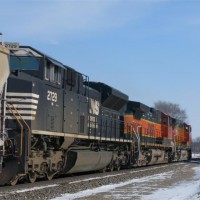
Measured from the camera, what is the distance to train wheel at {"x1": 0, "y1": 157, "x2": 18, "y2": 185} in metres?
11.2

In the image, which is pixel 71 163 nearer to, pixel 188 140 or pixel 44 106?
pixel 44 106

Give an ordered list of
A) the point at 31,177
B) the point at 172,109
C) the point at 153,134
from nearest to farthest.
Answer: the point at 31,177 → the point at 153,134 → the point at 172,109

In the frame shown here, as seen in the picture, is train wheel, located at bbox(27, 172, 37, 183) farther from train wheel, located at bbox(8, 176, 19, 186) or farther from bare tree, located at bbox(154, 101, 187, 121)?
bare tree, located at bbox(154, 101, 187, 121)

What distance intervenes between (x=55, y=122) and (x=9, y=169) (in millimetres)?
2911

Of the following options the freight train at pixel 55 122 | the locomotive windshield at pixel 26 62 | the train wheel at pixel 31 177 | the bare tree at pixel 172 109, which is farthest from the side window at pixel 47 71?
the bare tree at pixel 172 109

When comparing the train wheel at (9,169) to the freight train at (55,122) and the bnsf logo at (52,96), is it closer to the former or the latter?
the freight train at (55,122)

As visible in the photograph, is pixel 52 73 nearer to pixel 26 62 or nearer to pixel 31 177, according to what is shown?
pixel 26 62

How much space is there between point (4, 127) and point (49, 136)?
275 centimetres

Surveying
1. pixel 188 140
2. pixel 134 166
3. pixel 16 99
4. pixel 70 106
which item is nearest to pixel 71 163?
pixel 70 106

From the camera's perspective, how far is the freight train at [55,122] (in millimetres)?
11406

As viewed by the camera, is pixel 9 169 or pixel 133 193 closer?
pixel 133 193


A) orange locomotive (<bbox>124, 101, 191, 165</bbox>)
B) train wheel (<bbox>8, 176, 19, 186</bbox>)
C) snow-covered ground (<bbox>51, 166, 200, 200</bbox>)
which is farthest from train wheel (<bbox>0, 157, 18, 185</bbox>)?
orange locomotive (<bbox>124, 101, 191, 165</bbox>)

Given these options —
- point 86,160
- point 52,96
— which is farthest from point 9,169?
point 86,160

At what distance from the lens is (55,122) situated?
540 inches
